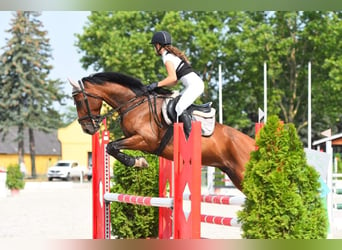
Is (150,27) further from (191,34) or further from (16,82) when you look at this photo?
(16,82)

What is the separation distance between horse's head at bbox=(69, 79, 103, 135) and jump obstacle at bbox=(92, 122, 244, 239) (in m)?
0.18

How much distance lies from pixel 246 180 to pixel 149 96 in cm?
235

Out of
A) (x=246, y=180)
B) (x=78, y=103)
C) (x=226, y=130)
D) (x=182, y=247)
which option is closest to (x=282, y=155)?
(x=246, y=180)

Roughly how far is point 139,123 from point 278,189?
2421mm

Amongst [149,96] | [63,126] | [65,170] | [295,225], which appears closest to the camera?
[295,225]

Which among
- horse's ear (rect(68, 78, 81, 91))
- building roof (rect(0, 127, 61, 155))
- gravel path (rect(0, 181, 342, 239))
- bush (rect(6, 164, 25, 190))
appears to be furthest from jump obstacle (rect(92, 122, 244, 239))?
building roof (rect(0, 127, 61, 155))

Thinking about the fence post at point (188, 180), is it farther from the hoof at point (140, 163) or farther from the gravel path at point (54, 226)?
the gravel path at point (54, 226)

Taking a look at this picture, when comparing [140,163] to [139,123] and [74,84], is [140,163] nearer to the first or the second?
[139,123]

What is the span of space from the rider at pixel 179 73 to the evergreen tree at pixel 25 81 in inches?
1397

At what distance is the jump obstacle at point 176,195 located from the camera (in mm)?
5145

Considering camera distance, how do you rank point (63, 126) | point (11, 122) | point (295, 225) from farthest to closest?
point (63, 126), point (11, 122), point (295, 225)

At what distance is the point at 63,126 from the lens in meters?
47.5

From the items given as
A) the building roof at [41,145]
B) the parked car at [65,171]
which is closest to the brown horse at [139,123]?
the parked car at [65,171]

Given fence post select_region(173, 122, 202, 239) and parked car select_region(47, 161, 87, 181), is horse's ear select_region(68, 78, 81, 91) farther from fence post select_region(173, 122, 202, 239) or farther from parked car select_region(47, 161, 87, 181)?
parked car select_region(47, 161, 87, 181)
